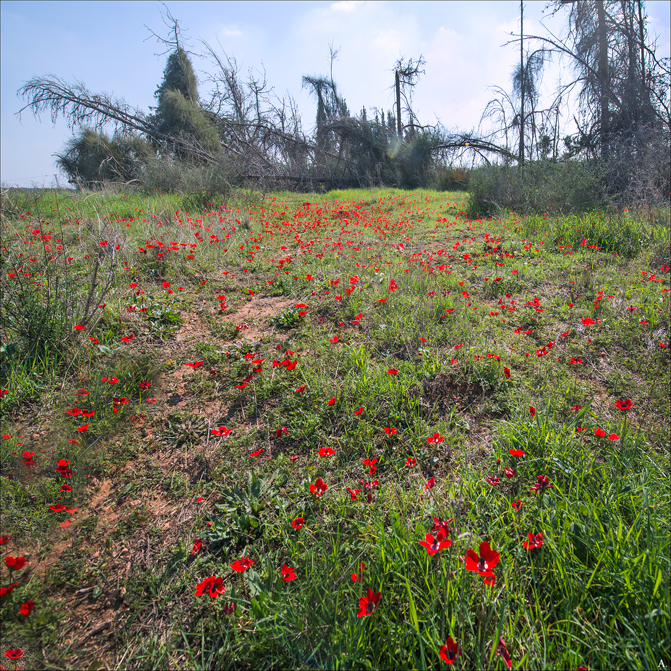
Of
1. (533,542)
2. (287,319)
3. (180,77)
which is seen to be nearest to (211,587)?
(533,542)

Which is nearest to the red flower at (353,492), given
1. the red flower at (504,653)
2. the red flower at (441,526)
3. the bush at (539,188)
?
the red flower at (441,526)

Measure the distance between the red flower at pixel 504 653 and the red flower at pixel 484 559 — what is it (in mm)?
227

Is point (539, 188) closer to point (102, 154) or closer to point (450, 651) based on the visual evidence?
point (450, 651)

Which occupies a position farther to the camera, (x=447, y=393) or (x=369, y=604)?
(x=447, y=393)

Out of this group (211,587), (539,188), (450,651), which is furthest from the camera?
(539,188)

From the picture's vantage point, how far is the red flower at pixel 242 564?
1.33 m

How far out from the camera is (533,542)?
1389mm

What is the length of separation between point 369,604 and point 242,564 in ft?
1.77

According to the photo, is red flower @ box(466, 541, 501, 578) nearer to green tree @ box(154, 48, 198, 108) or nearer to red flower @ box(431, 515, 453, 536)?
red flower @ box(431, 515, 453, 536)

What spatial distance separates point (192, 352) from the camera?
2.93 metres

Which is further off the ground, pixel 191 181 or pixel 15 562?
pixel 191 181

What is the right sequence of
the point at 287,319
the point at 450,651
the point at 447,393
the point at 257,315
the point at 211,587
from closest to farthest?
the point at 450,651 → the point at 211,587 → the point at 447,393 → the point at 287,319 → the point at 257,315

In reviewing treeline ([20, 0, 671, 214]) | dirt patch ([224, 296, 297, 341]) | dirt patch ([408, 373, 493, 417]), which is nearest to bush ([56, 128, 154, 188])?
treeline ([20, 0, 671, 214])

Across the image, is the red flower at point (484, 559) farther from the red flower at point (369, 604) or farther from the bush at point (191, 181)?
the bush at point (191, 181)
